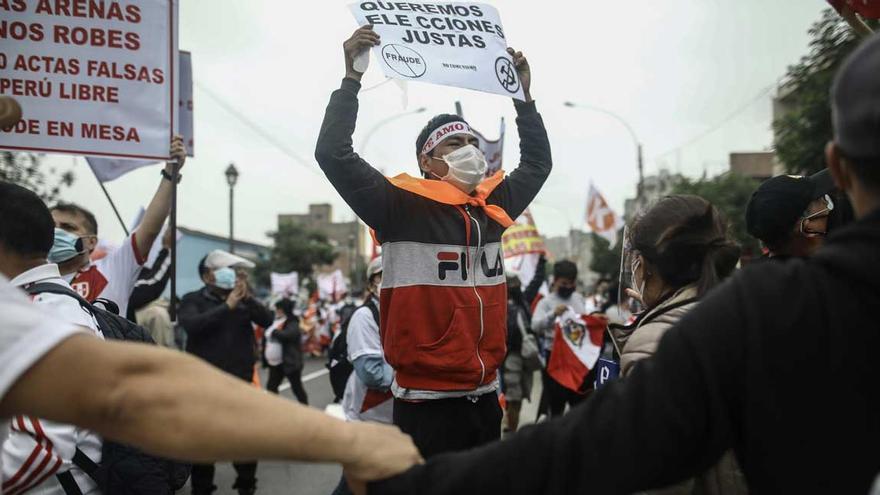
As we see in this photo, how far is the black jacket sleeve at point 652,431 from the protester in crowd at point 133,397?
0.34m

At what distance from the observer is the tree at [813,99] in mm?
10804

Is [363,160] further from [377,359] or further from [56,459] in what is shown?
[377,359]

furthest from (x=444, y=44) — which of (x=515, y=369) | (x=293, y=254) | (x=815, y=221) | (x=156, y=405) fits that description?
(x=293, y=254)

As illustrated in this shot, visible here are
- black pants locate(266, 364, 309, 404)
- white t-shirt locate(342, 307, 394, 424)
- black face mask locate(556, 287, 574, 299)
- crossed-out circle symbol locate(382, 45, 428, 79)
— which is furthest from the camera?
black pants locate(266, 364, 309, 404)

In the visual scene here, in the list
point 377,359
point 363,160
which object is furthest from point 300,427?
point 377,359

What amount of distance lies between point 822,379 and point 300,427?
2.88 feet

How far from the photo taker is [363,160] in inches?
128

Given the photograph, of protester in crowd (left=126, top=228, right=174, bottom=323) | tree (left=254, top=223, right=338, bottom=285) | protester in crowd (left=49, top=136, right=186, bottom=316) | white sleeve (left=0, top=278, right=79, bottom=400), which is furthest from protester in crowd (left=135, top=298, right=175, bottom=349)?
Answer: tree (left=254, top=223, right=338, bottom=285)

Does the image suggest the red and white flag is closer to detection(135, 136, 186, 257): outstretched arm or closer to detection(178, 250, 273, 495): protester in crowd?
detection(178, 250, 273, 495): protester in crowd

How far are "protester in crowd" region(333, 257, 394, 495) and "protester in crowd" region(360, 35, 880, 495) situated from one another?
3.39 metres

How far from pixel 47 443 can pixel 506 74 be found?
2.65 m

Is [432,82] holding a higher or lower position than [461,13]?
lower

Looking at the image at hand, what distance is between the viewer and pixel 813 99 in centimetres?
1240

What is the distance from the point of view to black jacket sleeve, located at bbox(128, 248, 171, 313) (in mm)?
5531
